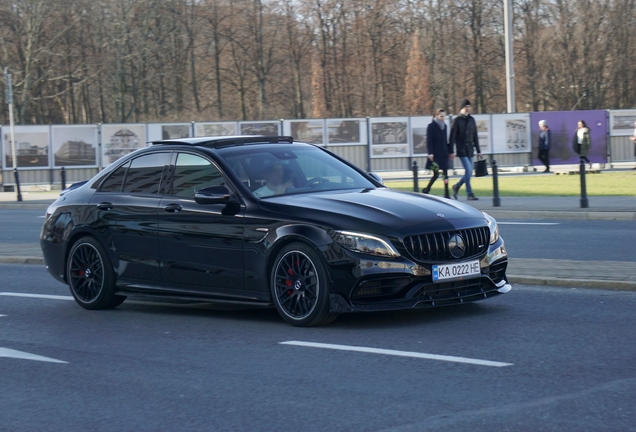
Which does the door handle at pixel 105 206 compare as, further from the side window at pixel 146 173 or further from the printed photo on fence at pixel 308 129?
the printed photo on fence at pixel 308 129

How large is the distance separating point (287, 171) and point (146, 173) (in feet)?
5.00

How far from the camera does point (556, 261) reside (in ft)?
37.8

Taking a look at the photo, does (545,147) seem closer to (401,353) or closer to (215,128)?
(215,128)

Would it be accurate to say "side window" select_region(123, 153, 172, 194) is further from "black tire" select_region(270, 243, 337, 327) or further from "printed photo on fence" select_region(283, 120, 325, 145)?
"printed photo on fence" select_region(283, 120, 325, 145)

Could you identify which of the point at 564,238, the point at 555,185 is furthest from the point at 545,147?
the point at 564,238

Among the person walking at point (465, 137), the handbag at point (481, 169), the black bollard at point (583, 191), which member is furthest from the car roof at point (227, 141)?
the handbag at point (481, 169)

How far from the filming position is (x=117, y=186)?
970 cm

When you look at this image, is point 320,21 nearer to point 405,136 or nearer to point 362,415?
point 405,136

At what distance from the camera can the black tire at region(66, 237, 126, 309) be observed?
9.52 m

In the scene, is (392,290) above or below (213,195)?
below

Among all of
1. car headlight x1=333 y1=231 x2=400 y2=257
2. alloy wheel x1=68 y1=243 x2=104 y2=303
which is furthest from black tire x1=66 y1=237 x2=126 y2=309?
car headlight x1=333 y1=231 x2=400 y2=257

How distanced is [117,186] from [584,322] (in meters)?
4.66

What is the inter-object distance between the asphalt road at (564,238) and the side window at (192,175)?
518 centimetres

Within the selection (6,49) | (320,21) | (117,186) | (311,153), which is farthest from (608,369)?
(320,21)
